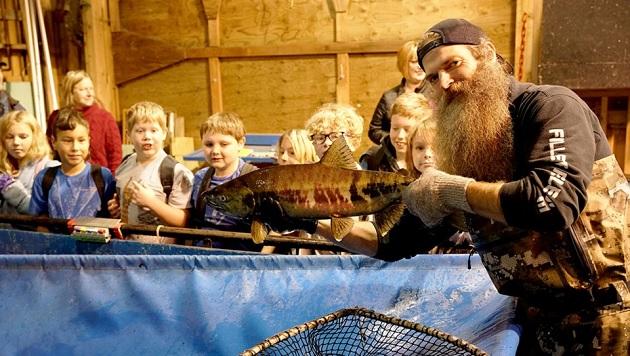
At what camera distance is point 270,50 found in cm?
697

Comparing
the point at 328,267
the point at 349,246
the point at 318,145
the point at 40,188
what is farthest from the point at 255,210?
the point at 40,188

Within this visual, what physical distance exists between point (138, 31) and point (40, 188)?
13.9 ft

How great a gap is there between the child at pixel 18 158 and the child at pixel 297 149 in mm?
1640

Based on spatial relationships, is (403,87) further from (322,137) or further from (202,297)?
(202,297)

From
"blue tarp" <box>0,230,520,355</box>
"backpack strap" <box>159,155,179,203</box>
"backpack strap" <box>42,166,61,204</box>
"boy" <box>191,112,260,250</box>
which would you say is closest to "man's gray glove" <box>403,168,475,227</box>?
"blue tarp" <box>0,230,520,355</box>

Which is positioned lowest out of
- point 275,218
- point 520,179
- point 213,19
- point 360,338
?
point 360,338

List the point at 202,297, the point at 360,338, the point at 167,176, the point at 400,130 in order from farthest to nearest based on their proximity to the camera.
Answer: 1. the point at 167,176
2. the point at 400,130
3. the point at 202,297
4. the point at 360,338

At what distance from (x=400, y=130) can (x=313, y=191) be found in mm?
1699

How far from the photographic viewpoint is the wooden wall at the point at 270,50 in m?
6.61

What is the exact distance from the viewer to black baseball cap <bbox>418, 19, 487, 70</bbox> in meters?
1.60

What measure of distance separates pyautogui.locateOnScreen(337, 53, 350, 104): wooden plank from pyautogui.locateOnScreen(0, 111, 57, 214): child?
3595 mm

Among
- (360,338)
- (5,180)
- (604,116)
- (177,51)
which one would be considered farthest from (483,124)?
(177,51)

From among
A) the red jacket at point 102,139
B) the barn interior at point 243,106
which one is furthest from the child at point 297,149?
the red jacket at point 102,139

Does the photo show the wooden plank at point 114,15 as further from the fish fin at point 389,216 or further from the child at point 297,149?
the fish fin at point 389,216
